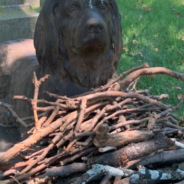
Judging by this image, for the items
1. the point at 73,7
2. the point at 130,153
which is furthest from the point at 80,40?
the point at 130,153

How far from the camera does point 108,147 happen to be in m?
1.79

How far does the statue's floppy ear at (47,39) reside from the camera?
2.21m

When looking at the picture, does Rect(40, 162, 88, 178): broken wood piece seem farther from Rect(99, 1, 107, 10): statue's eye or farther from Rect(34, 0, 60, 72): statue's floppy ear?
Rect(99, 1, 107, 10): statue's eye

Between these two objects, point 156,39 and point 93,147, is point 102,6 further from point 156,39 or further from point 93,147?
point 156,39

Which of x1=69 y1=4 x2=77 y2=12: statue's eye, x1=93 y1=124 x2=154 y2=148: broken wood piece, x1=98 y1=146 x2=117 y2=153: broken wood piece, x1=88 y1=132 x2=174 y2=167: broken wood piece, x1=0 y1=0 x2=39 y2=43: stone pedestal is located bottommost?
x1=88 y1=132 x2=174 y2=167: broken wood piece

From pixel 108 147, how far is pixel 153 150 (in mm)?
281

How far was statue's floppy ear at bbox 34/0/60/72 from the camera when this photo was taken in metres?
2.21

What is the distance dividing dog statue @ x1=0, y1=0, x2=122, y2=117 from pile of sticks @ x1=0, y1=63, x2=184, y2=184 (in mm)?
311

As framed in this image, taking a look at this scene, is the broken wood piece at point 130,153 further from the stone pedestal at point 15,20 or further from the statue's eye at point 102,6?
the stone pedestal at point 15,20

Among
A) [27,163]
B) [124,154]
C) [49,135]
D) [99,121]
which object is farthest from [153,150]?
[27,163]

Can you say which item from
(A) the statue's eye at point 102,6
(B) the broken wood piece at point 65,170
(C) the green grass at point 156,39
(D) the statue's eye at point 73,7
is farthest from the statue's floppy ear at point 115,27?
(C) the green grass at point 156,39

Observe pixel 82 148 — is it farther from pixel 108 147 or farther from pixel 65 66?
pixel 65 66

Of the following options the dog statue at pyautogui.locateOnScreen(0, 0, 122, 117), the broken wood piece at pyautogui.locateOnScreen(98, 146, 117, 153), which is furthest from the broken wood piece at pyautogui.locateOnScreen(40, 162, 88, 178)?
the dog statue at pyautogui.locateOnScreen(0, 0, 122, 117)

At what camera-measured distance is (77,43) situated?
81.7 inches
